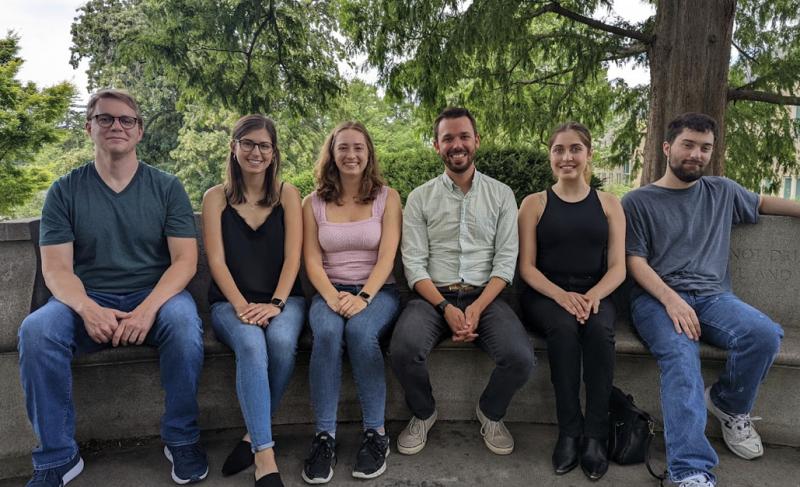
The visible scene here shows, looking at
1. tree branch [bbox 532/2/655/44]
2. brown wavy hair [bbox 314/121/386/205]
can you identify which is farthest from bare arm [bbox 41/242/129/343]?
tree branch [bbox 532/2/655/44]

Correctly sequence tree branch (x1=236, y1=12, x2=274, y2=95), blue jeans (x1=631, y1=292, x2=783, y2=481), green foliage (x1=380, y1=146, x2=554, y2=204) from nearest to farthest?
blue jeans (x1=631, y1=292, x2=783, y2=481) → green foliage (x1=380, y1=146, x2=554, y2=204) → tree branch (x1=236, y1=12, x2=274, y2=95)

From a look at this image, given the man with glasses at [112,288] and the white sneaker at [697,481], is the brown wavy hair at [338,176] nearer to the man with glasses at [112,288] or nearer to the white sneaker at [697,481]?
the man with glasses at [112,288]

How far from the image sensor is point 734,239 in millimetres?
3477

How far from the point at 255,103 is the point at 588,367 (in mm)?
5000

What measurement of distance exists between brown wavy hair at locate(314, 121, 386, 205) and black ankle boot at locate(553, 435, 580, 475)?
5.57 ft

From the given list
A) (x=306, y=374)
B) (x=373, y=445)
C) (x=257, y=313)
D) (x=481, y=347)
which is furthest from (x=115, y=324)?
(x=481, y=347)

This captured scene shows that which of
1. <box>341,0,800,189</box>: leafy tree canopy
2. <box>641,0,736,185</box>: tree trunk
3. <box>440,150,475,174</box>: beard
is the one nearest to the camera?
<box>440,150,475,174</box>: beard

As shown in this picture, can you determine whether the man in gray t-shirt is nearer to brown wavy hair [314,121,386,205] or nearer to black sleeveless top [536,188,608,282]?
black sleeveless top [536,188,608,282]

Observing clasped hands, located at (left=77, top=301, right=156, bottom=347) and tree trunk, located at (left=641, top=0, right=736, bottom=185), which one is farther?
tree trunk, located at (left=641, top=0, right=736, bottom=185)

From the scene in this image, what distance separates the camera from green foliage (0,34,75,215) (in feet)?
41.8

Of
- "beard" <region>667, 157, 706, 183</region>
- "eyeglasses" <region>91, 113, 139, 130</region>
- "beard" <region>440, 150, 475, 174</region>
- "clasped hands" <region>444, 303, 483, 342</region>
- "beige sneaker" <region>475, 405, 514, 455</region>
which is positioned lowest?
"beige sneaker" <region>475, 405, 514, 455</region>

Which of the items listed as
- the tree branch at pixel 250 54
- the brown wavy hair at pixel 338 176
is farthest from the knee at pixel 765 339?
the tree branch at pixel 250 54

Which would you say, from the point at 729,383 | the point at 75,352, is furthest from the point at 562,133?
the point at 75,352

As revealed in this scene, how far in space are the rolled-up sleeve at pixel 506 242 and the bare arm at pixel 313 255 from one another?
0.94 meters
